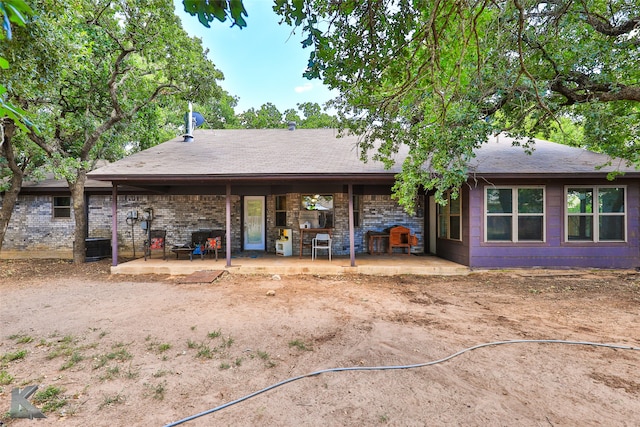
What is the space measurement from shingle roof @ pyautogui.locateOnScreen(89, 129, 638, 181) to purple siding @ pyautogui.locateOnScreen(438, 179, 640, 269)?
541 millimetres

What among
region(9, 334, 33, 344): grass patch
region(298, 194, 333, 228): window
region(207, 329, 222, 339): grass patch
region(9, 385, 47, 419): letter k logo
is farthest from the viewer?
region(298, 194, 333, 228): window

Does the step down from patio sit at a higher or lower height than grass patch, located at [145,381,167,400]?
higher

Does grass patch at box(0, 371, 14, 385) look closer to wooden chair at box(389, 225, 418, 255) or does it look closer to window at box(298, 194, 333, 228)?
window at box(298, 194, 333, 228)

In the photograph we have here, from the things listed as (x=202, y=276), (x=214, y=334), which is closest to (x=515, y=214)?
(x=214, y=334)

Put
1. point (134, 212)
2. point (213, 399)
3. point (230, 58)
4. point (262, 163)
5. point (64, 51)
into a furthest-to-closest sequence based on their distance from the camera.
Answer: point (230, 58), point (134, 212), point (262, 163), point (64, 51), point (213, 399)

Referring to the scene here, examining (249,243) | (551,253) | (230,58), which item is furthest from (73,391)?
(230,58)

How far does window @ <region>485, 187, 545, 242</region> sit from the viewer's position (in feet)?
23.2

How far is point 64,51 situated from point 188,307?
4.68m

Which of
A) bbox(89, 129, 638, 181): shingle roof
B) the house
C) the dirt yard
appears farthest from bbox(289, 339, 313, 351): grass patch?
bbox(89, 129, 638, 181): shingle roof

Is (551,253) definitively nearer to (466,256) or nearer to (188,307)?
(466,256)

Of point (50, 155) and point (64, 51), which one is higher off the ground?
point (64, 51)

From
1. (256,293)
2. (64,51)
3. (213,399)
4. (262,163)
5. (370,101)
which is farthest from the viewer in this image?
(262,163)

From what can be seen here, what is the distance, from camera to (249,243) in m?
9.77

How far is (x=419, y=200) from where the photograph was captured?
9344 millimetres
